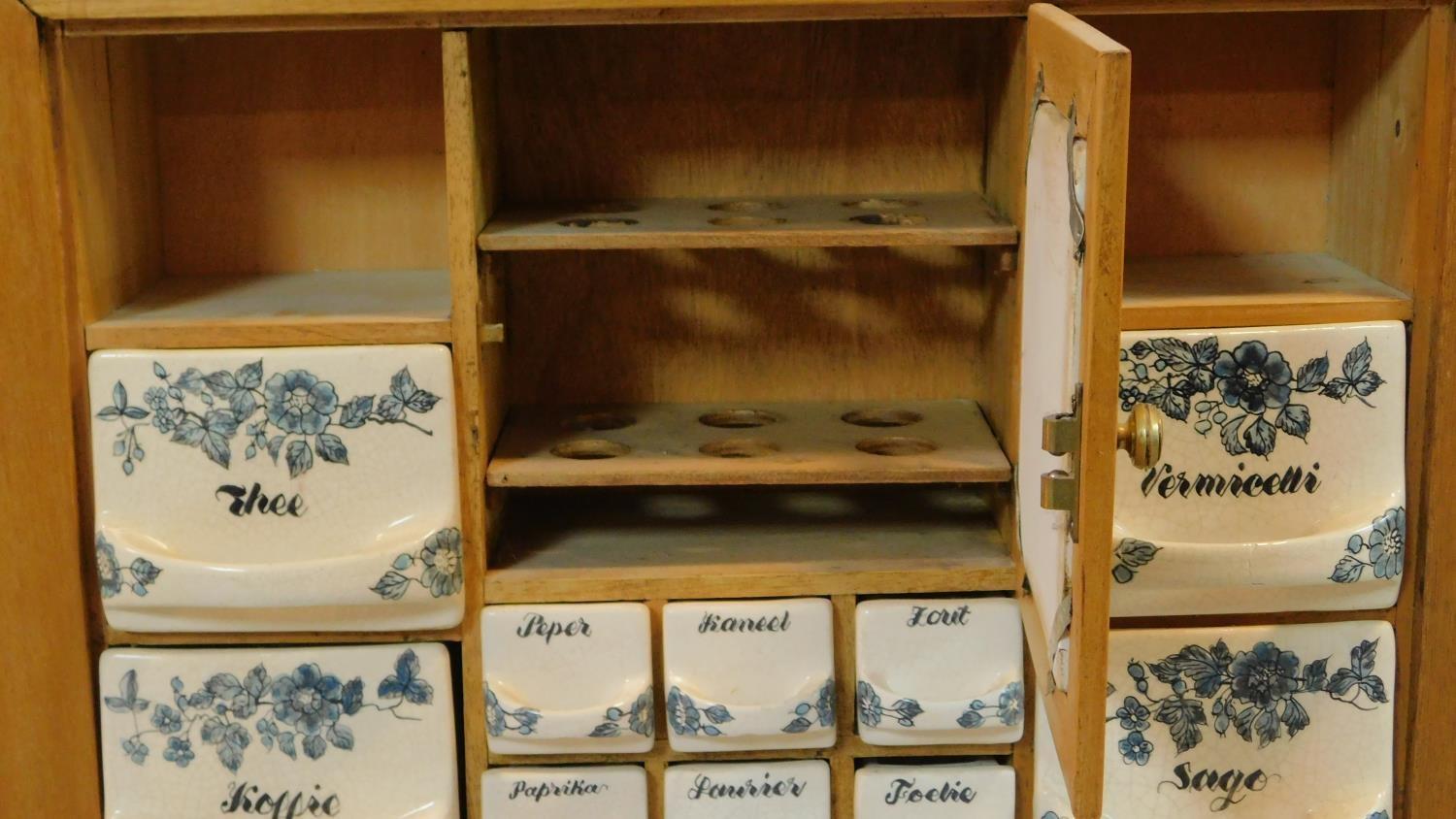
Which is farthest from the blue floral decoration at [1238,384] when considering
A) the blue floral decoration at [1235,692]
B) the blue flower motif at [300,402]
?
the blue flower motif at [300,402]

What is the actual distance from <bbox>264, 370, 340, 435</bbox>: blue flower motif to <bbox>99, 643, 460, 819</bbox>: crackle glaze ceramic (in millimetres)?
229

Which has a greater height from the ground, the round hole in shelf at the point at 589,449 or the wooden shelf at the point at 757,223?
the wooden shelf at the point at 757,223

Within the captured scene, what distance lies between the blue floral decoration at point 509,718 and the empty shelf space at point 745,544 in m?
0.10

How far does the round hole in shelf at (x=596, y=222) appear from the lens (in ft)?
5.77

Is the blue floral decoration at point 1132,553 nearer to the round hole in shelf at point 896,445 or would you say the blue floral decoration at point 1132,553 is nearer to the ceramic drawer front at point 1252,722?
the ceramic drawer front at point 1252,722

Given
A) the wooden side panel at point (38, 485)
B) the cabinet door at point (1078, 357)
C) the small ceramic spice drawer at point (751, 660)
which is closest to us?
the cabinet door at point (1078, 357)

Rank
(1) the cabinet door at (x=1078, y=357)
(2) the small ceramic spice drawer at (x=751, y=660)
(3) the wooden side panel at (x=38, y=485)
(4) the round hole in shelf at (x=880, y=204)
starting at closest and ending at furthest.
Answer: (1) the cabinet door at (x=1078, y=357) → (3) the wooden side panel at (x=38, y=485) → (2) the small ceramic spice drawer at (x=751, y=660) → (4) the round hole in shelf at (x=880, y=204)

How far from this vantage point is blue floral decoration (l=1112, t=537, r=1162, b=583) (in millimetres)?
1665

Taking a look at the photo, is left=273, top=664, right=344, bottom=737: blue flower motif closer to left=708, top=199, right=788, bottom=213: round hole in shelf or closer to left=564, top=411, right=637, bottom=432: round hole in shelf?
left=564, top=411, right=637, bottom=432: round hole in shelf

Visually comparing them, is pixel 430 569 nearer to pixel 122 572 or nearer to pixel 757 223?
pixel 122 572

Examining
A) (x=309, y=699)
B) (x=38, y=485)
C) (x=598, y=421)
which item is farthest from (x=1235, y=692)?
(x=38, y=485)

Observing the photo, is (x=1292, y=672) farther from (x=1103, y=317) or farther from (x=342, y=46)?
(x=342, y=46)

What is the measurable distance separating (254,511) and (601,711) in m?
0.39

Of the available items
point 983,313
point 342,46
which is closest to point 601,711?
point 983,313
